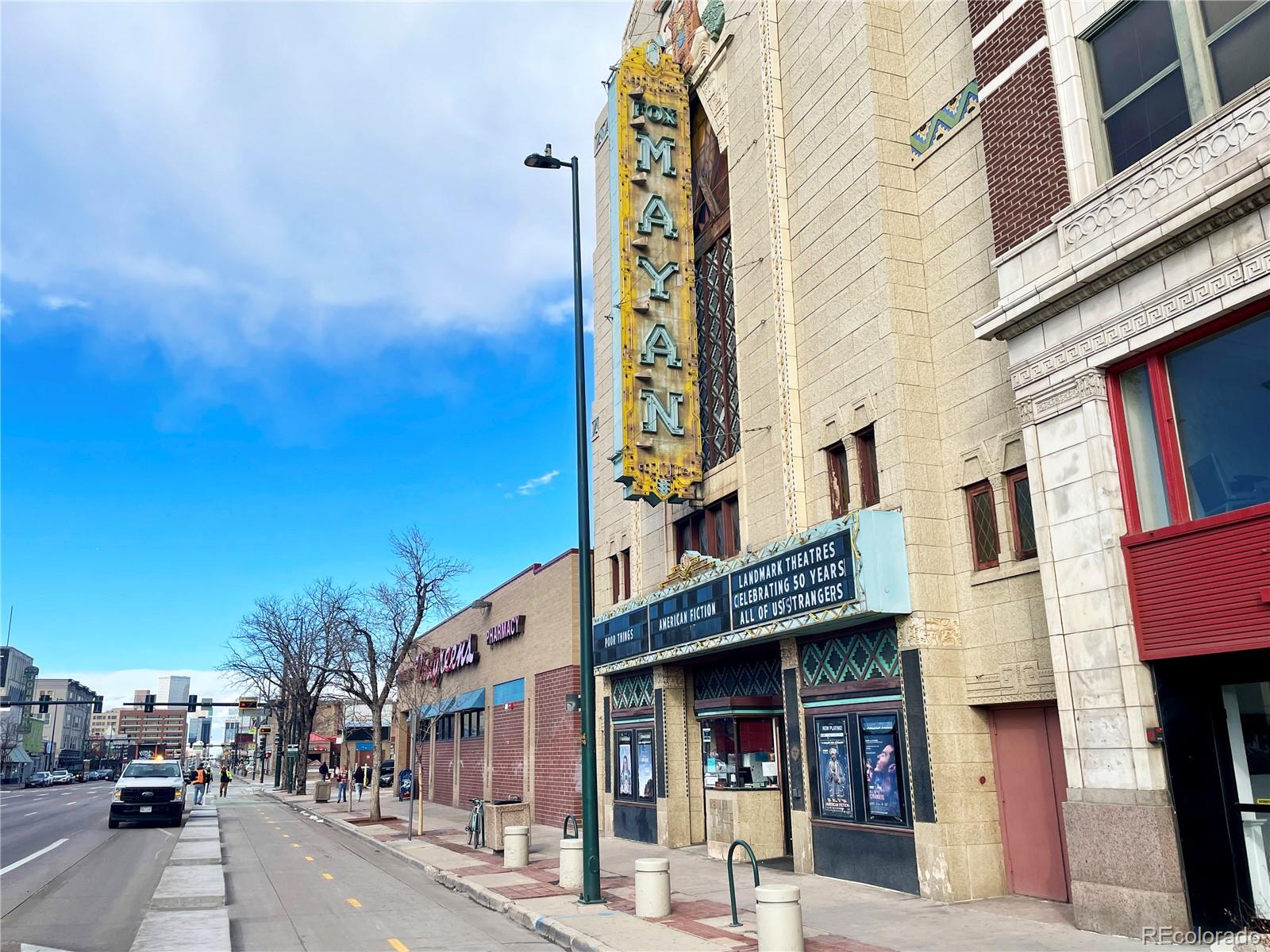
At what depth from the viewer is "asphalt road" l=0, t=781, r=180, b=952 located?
12.6 m

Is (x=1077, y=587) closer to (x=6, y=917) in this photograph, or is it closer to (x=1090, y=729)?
(x=1090, y=729)

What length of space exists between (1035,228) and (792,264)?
6.52m

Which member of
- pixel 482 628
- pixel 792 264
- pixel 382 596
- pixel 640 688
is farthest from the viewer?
pixel 482 628

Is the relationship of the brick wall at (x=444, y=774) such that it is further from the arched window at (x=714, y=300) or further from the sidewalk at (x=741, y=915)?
the arched window at (x=714, y=300)

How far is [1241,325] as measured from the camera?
9.92m

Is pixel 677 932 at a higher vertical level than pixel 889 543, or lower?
lower

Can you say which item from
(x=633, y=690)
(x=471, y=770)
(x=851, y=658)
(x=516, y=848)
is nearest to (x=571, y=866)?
(x=516, y=848)

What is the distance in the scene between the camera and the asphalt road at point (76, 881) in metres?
12.6

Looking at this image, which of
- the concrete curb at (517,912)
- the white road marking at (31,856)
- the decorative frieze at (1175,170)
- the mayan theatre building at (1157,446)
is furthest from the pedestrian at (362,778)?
the decorative frieze at (1175,170)

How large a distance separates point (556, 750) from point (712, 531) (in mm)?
11927

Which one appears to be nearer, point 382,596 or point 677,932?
point 677,932

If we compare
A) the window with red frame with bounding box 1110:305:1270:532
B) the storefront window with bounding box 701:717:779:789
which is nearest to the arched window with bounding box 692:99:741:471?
the storefront window with bounding box 701:717:779:789

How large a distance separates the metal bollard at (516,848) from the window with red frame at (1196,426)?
12.9 meters

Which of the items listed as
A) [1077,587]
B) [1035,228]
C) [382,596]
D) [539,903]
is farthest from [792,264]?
[382,596]
